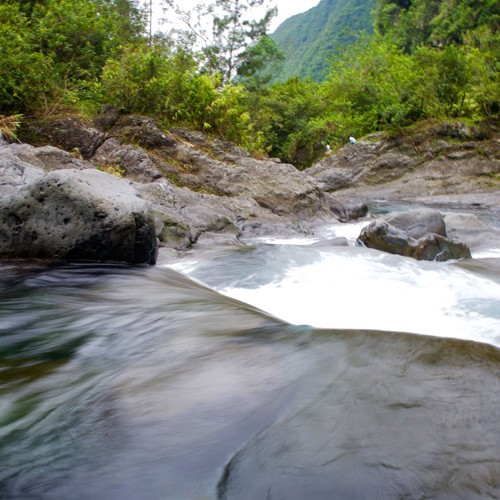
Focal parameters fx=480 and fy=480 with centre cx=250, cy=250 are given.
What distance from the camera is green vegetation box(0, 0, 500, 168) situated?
12438mm

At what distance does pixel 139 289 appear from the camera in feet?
15.4

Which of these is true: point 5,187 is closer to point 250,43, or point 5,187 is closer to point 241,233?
point 241,233

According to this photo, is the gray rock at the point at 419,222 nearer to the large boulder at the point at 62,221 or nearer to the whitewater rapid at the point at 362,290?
the whitewater rapid at the point at 362,290

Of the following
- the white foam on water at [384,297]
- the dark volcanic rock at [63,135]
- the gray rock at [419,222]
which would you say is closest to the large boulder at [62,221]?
the white foam on water at [384,297]

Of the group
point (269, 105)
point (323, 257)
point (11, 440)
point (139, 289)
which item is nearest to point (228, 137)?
point (323, 257)

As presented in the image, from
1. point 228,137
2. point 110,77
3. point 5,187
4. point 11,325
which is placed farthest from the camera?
point 228,137

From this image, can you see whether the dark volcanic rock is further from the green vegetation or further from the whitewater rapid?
the whitewater rapid

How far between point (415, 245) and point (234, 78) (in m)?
24.6

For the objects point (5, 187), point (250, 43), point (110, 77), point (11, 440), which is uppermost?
point (250, 43)

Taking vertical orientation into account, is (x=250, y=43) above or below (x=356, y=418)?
above

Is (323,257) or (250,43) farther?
(250,43)

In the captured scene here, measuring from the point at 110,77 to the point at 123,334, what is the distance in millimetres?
10710

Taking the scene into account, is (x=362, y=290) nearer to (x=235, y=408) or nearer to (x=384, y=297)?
(x=384, y=297)

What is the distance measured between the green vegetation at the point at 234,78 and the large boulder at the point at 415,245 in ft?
21.9
